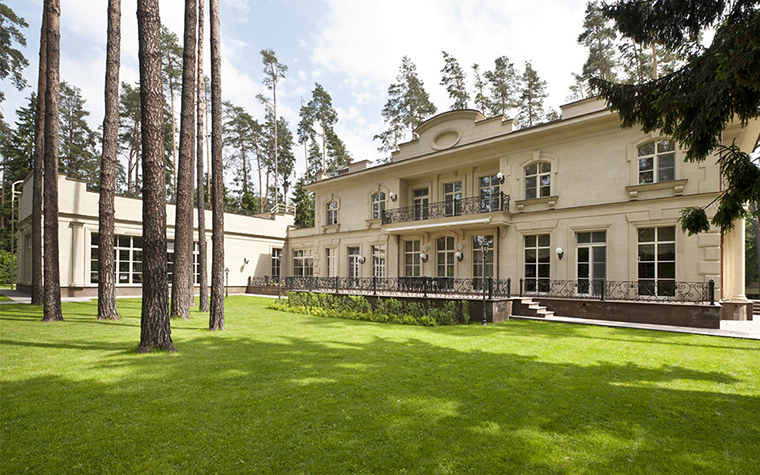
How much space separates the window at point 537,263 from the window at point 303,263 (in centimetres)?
1379

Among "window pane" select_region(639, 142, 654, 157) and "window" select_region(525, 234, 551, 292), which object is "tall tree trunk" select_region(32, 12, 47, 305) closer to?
"window" select_region(525, 234, 551, 292)

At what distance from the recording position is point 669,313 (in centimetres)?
1085

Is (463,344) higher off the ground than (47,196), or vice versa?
(47,196)

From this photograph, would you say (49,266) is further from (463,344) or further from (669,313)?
(669,313)

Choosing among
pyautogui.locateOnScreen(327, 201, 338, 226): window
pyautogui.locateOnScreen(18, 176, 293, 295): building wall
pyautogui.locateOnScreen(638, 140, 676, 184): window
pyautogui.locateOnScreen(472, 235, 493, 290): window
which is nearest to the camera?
pyautogui.locateOnScreen(638, 140, 676, 184): window

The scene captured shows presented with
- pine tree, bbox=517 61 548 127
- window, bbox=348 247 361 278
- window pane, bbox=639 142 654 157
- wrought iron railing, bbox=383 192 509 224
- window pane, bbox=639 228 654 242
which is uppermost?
pine tree, bbox=517 61 548 127

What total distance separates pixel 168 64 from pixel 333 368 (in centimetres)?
3058

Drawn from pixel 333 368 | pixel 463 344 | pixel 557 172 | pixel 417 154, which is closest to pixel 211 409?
pixel 333 368

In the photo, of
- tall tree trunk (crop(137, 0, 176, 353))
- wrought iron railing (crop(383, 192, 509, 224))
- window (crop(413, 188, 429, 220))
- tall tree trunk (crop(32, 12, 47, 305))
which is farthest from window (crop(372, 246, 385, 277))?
tall tree trunk (crop(137, 0, 176, 353))

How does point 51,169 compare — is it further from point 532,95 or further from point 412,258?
point 532,95

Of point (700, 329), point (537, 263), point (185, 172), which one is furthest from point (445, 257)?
point (185, 172)

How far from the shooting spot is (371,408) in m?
3.89

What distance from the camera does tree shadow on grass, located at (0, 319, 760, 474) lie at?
2889 millimetres

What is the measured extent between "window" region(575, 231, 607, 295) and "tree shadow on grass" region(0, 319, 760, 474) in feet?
27.1
